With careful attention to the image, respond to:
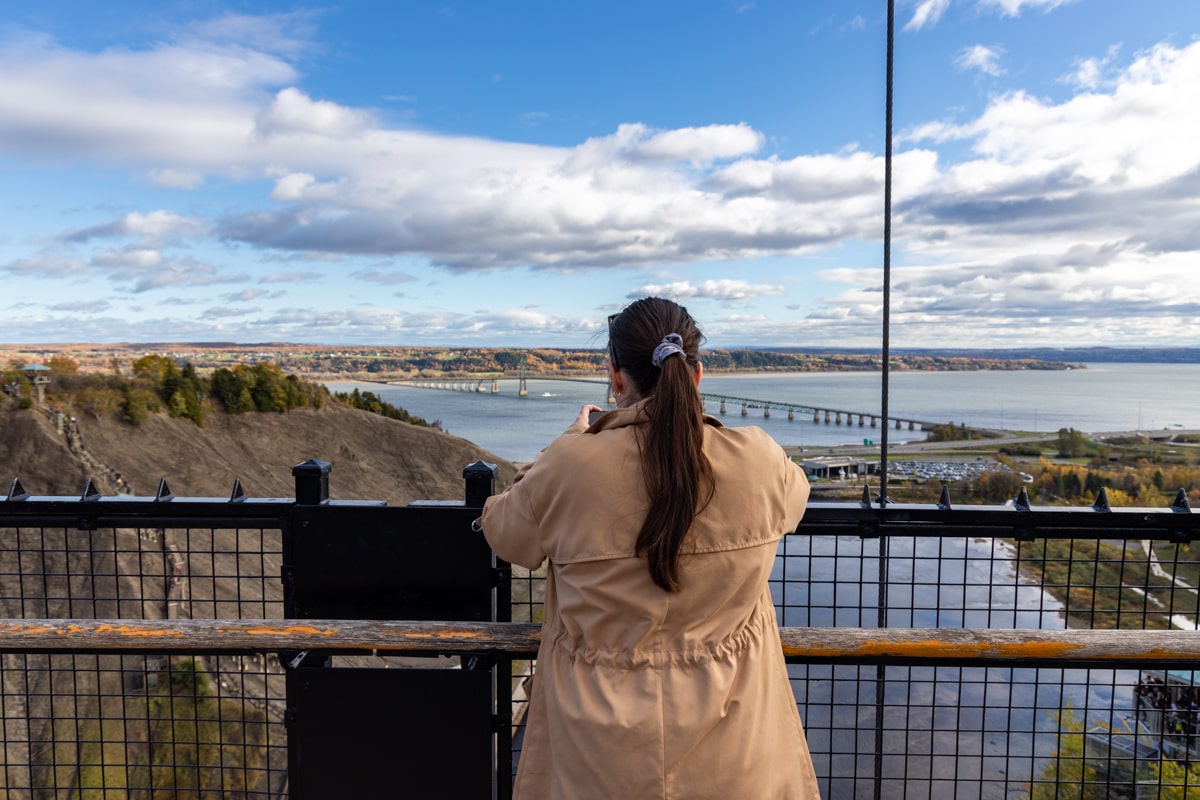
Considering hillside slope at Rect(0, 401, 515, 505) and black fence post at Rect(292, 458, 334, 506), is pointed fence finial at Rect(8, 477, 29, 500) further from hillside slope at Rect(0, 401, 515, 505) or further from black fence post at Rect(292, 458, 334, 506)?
hillside slope at Rect(0, 401, 515, 505)

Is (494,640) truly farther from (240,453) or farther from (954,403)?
(954,403)

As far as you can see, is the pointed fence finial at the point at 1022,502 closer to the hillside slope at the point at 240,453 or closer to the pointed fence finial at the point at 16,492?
the pointed fence finial at the point at 16,492

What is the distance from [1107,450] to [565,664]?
2309 inches

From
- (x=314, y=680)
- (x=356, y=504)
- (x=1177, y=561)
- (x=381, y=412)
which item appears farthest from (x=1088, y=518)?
(x=381, y=412)

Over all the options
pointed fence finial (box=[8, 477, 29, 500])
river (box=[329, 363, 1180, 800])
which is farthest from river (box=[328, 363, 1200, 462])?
pointed fence finial (box=[8, 477, 29, 500])

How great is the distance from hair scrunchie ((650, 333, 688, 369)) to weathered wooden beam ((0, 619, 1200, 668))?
813mm

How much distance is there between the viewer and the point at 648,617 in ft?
4.16

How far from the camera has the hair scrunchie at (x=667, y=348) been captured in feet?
4.25

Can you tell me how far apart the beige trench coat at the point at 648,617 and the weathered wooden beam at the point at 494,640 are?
1.61ft

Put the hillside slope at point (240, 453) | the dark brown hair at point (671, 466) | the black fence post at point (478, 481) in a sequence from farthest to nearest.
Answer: the hillside slope at point (240, 453) → the black fence post at point (478, 481) → the dark brown hair at point (671, 466)

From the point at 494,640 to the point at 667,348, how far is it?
0.88 meters

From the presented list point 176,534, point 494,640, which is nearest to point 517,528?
point 494,640

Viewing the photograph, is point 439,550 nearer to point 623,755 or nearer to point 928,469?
point 623,755

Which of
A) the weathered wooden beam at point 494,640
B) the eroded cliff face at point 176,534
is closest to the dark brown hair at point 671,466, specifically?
the weathered wooden beam at point 494,640
